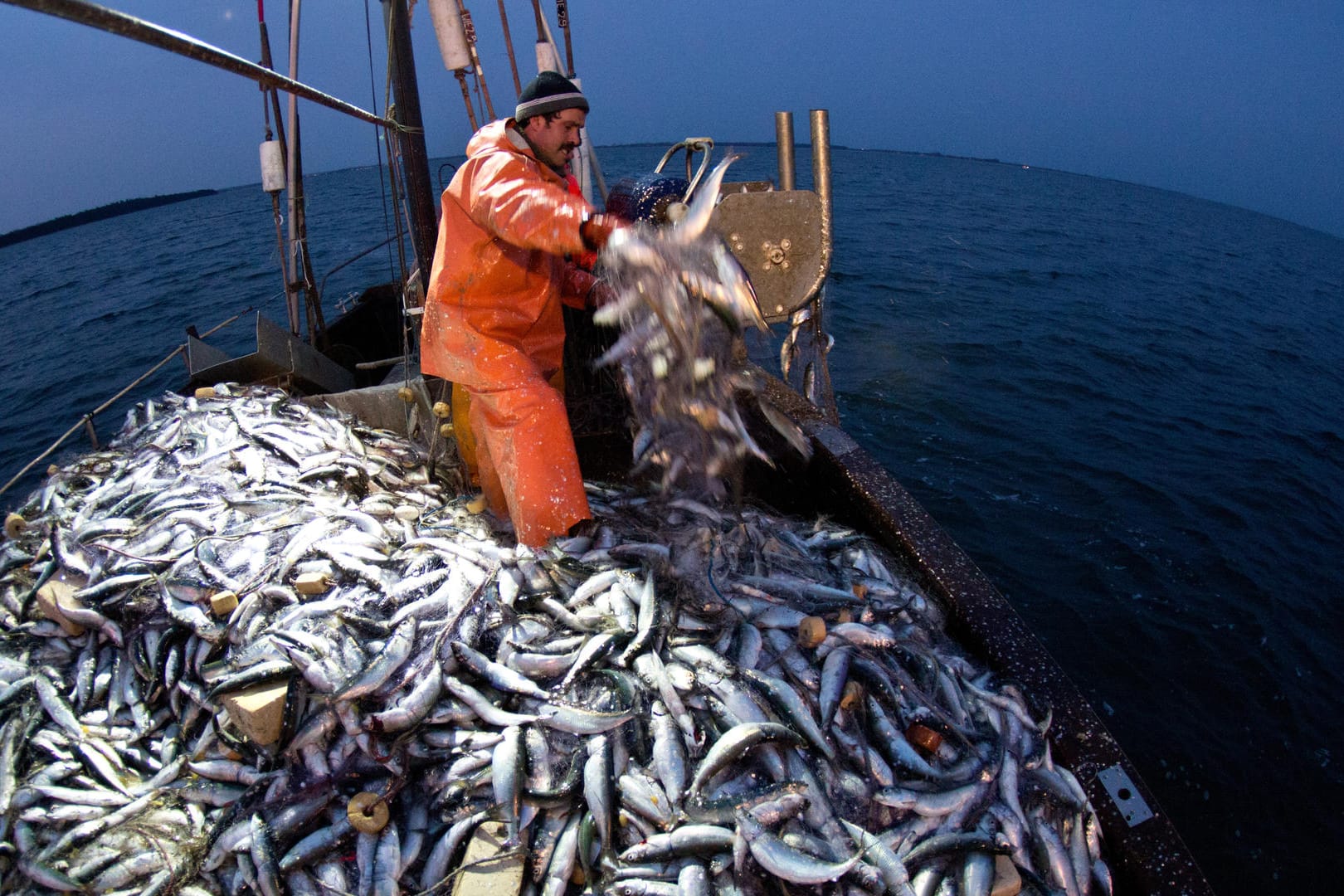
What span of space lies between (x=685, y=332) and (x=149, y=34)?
1976 mm

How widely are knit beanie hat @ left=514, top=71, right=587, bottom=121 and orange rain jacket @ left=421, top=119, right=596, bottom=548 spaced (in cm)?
13

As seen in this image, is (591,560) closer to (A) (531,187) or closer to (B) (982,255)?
(A) (531,187)

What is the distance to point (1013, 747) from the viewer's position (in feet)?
10.3

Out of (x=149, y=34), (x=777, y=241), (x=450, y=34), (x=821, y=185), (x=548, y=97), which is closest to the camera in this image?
(x=149, y=34)

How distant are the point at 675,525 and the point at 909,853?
6.54 ft

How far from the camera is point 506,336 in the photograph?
12.6 feet

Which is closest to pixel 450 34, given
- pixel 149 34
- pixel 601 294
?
pixel 601 294

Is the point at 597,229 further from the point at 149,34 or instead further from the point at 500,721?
the point at 500,721

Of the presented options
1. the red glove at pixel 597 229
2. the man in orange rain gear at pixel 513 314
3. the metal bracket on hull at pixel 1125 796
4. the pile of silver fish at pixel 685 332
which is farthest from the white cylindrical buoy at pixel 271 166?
the metal bracket on hull at pixel 1125 796

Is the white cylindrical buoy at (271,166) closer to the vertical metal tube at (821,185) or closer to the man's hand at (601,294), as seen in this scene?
the man's hand at (601,294)

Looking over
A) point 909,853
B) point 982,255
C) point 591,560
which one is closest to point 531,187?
point 591,560

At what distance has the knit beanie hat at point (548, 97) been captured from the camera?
349 centimetres

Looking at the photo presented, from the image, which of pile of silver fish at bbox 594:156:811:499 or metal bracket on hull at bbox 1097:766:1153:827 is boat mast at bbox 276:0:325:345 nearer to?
pile of silver fish at bbox 594:156:811:499

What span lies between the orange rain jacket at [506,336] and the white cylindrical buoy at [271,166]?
18.2 ft
